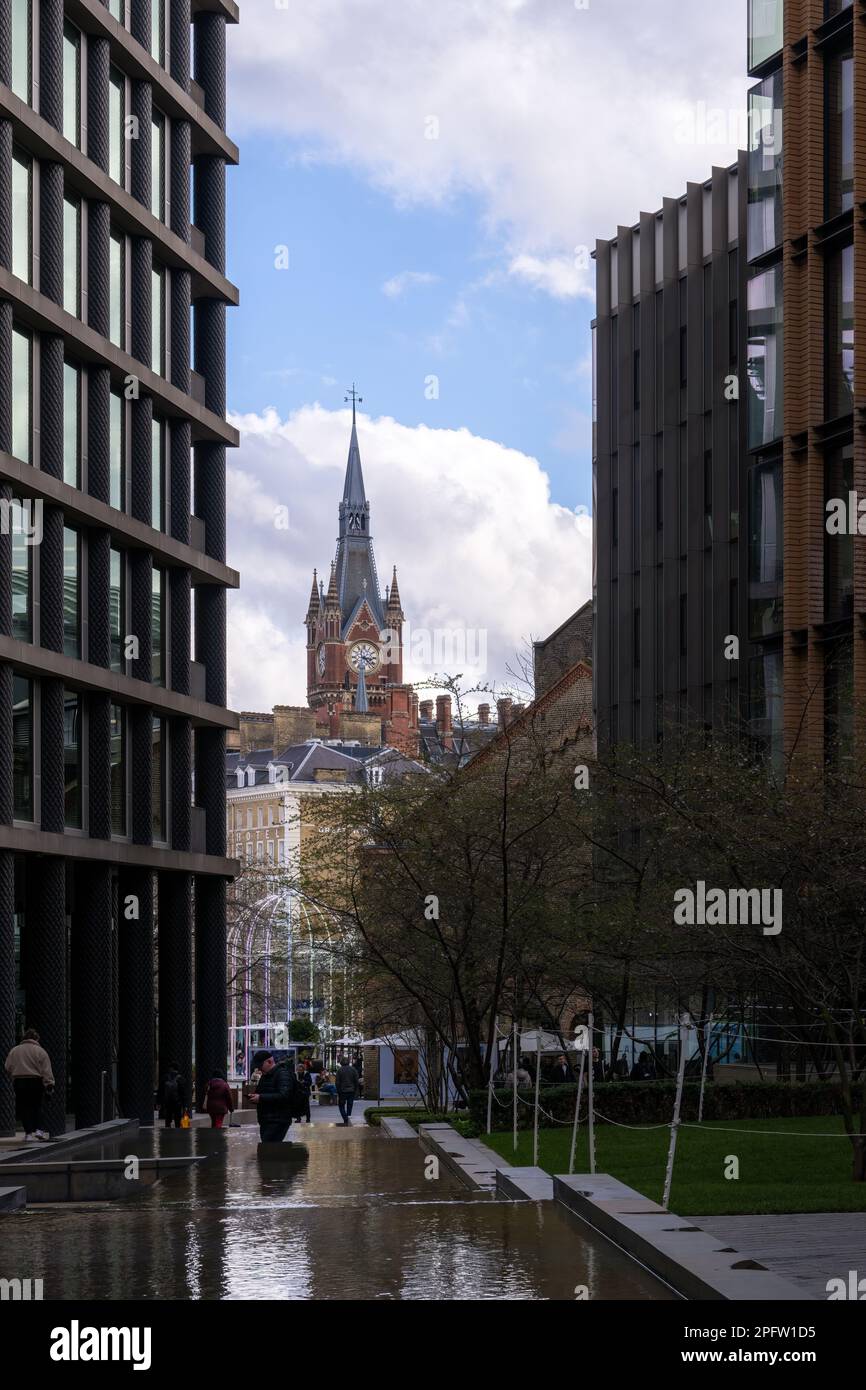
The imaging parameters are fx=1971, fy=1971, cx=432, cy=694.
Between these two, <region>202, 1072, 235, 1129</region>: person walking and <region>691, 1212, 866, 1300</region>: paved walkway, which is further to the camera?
<region>202, 1072, 235, 1129</region>: person walking

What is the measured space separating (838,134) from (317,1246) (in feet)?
98.1

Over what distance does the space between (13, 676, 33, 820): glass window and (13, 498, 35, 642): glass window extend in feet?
2.90

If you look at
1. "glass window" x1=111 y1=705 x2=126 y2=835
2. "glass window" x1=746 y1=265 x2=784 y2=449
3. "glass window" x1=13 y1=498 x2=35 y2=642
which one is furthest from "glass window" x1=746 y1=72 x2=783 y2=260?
"glass window" x1=13 y1=498 x2=35 y2=642

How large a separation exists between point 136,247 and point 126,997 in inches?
589

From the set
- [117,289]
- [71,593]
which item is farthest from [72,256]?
[71,593]

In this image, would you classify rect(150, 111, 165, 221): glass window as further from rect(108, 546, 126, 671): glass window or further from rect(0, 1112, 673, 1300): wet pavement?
rect(0, 1112, 673, 1300): wet pavement

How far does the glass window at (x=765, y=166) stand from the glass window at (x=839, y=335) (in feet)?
8.47

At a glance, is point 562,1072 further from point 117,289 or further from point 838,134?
point 838,134

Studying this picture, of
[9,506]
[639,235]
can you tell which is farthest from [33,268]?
[639,235]

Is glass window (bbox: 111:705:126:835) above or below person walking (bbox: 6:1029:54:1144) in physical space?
above

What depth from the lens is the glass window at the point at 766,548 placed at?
40.1 metres

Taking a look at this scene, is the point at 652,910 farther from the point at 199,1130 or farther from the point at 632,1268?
the point at 632,1268

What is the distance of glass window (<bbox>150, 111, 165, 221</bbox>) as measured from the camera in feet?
134

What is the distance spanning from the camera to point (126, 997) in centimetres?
3866
